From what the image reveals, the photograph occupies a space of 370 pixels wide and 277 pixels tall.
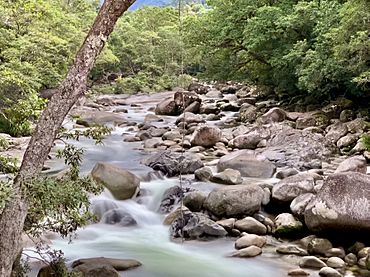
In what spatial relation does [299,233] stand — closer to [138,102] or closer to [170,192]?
[170,192]

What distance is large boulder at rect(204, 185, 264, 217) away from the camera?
25.4 feet

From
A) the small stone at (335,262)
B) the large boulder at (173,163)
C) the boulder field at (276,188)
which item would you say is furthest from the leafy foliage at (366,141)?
the small stone at (335,262)

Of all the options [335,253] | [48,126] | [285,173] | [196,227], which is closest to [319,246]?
[335,253]


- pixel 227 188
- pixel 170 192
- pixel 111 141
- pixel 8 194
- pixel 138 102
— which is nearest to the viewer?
pixel 8 194

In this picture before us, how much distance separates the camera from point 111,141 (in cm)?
1518

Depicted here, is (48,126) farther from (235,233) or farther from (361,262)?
(361,262)

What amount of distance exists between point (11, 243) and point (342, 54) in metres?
10.2

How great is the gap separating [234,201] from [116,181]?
2463 mm

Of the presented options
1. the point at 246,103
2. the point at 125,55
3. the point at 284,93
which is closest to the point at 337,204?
the point at 284,93

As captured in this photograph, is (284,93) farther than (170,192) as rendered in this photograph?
Yes

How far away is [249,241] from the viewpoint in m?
6.89

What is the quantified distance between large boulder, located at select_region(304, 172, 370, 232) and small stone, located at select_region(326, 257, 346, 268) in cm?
58

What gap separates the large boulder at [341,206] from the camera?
6.55 m

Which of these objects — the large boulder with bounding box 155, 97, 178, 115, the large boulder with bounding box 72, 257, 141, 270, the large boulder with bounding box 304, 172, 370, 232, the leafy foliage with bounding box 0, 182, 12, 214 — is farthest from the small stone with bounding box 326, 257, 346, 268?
the large boulder with bounding box 155, 97, 178, 115
